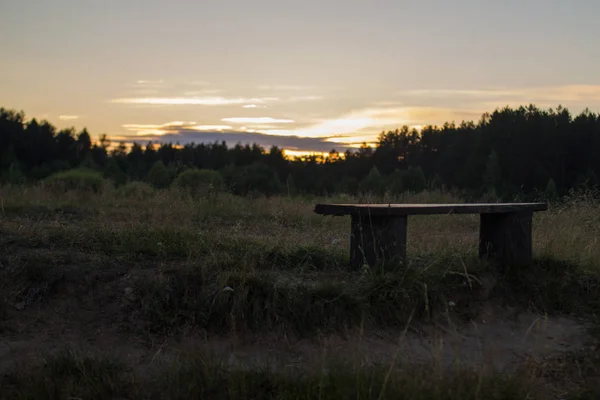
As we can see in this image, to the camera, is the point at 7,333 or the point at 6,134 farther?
the point at 6,134

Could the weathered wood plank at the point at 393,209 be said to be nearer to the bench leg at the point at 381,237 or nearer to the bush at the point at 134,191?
the bench leg at the point at 381,237

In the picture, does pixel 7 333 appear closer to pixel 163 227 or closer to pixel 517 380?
pixel 163 227

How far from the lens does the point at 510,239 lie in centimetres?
539

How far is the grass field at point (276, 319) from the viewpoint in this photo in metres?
3.25

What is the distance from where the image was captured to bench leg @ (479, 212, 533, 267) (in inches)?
212

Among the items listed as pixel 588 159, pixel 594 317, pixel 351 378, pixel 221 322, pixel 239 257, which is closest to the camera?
pixel 351 378

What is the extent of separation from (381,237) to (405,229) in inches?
9.5

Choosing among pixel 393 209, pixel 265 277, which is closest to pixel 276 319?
pixel 265 277

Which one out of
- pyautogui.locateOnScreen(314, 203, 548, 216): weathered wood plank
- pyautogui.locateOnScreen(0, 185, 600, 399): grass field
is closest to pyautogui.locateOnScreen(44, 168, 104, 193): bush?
pyautogui.locateOnScreen(0, 185, 600, 399): grass field

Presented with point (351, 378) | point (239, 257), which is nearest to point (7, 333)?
point (239, 257)

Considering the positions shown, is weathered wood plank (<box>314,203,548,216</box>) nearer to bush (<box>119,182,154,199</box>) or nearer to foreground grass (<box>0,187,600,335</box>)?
foreground grass (<box>0,187,600,335</box>)

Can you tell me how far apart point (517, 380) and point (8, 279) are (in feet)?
12.5

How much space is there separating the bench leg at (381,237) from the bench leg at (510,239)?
110 centimetres

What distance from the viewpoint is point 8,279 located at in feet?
14.8
